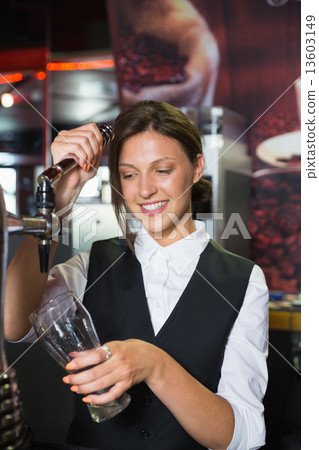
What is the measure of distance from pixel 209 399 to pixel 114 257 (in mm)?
270

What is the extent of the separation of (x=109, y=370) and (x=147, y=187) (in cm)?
30

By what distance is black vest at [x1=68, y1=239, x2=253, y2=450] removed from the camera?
0.78 metres

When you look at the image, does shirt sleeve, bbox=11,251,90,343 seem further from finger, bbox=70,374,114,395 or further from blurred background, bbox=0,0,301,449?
finger, bbox=70,374,114,395

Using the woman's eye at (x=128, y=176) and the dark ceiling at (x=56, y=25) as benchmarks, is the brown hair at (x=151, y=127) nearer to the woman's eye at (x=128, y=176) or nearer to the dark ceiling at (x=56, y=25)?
the woman's eye at (x=128, y=176)

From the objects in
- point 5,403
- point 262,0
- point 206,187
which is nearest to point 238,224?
point 206,187

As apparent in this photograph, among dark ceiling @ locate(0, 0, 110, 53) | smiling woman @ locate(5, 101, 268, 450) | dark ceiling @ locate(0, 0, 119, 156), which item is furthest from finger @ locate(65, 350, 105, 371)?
dark ceiling @ locate(0, 0, 110, 53)

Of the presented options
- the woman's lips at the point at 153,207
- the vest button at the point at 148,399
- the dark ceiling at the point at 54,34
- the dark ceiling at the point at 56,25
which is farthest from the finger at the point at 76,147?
the dark ceiling at the point at 56,25

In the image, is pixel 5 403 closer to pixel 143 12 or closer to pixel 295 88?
pixel 295 88

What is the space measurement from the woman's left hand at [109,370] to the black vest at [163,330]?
175 millimetres

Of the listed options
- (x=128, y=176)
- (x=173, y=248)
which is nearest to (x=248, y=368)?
(x=173, y=248)

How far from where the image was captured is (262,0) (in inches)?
68.7

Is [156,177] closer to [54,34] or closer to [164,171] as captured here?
[164,171]

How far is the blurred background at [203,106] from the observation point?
913 mm

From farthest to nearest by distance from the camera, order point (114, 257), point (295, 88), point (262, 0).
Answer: point (262, 0)
point (295, 88)
point (114, 257)
